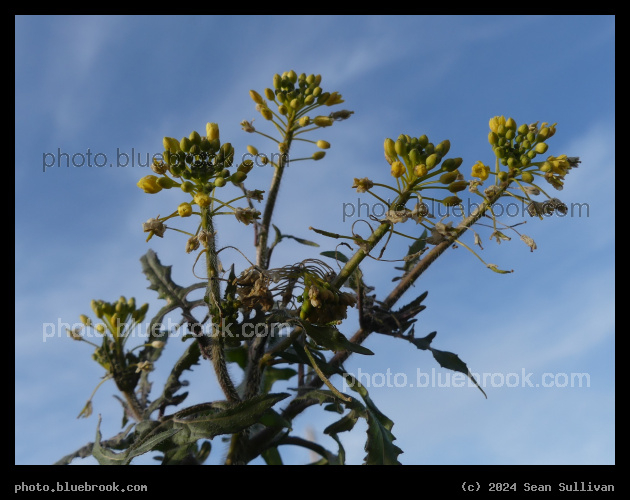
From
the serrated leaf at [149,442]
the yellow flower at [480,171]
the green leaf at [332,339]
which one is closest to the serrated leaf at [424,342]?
the green leaf at [332,339]

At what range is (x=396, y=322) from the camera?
4.55 meters

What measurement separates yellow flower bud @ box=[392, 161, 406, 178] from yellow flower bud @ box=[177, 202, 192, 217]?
119 cm

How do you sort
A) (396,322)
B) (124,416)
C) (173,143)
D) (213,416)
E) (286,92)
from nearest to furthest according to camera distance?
1. (173,143)
2. (213,416)
3. (396,322)
4. (286,92)
5. (124,416)

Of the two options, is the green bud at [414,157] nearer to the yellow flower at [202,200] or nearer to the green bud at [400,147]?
the green bud at [400,147]

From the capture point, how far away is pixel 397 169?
12.0ft

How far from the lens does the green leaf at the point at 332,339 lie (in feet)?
12.2

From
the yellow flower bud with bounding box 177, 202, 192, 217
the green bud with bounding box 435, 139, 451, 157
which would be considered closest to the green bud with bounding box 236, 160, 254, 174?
the yellow flower bud with bounding box 177, 202, 192, 217

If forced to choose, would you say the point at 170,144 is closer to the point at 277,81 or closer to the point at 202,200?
the point at 202,200

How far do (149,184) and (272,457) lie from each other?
2910 millimetres

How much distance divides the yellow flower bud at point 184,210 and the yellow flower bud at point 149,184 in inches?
7.4

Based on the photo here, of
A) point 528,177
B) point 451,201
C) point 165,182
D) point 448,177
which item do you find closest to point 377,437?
point 451,201
